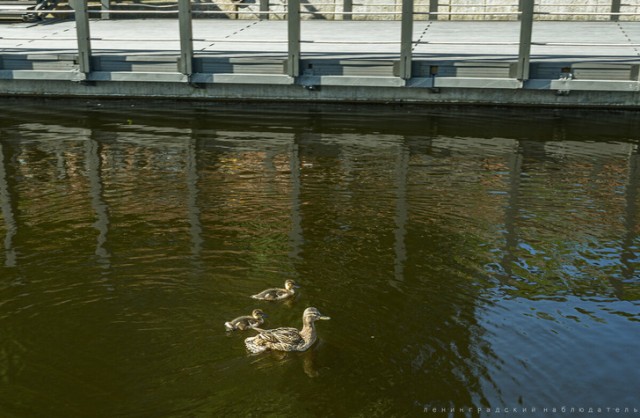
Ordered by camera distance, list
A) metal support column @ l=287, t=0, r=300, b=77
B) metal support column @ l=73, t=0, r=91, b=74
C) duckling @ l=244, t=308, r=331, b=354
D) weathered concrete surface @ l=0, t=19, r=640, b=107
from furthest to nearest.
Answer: metal support column @ l=73, t=0, r=91, b=74 → metal support column @ l=287, t=0, r=300, b=77 → weathered concrete surface @ l=0, t=19, r=640, b=107 → duckling @ l=244, t=308, r=331, b=354

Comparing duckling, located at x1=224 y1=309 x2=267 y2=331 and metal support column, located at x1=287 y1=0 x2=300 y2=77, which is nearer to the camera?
duckling, located at x1=224 y1=309 x2=267 y2=331

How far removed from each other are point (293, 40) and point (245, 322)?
12.7 meters

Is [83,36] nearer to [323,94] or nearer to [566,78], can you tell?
[323,94]

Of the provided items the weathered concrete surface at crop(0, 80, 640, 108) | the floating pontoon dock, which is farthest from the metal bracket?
the weathered concrete surface at crop(0, 80, 640, 108)

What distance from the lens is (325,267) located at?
13.0 metres

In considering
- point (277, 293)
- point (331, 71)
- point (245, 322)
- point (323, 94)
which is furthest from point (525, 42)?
point (245, 322)

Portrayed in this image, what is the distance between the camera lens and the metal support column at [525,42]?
2169 cm

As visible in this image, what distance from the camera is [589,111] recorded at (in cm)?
2319

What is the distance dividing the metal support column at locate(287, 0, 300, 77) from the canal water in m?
1.66

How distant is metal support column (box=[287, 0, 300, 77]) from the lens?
2228 centimetres

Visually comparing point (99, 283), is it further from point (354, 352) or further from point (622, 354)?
point (622, 354)

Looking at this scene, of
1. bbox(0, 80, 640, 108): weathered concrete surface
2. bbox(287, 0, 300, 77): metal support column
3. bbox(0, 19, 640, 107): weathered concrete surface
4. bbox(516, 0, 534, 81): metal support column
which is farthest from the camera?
bbox(0, 80, 640, 108): weathered concrete surface

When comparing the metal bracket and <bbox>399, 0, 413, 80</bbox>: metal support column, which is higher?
<bbox>399, 0, 413, 80</bbox>: metal support column

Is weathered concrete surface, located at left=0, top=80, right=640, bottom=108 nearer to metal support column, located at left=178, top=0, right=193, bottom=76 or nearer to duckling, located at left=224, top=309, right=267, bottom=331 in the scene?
metal support column, located at left=178, top=0, right=193, bottom=76
